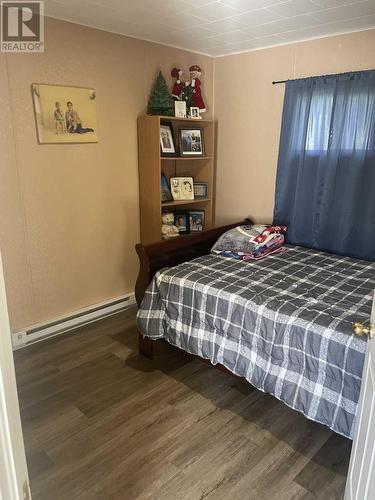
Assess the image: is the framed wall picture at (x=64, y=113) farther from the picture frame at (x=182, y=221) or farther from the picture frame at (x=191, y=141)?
the picture frame at (x=182, y=221)

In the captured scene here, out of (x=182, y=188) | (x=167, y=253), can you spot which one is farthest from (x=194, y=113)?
(x=167, y=253)

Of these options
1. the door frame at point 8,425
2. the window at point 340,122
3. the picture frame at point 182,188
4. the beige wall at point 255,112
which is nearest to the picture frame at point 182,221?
the picture frame at point 182,188

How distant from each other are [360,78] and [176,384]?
2.58 m

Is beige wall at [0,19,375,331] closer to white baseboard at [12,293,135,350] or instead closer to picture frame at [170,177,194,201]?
white baseboard at [12,293,135,350]

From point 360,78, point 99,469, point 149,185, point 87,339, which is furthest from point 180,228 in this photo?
point 99,469

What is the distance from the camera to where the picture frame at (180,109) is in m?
3.36

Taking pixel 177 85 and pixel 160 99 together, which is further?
pixel 177 85

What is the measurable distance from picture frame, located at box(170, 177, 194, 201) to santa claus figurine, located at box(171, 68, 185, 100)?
0.76 metres

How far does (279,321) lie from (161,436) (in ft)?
2.92

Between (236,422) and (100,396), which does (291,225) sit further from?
(100,396)

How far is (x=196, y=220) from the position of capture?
3836mm

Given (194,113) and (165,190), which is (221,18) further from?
(165,190)

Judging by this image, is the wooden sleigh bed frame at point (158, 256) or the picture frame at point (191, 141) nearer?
the wooden sleigh bed frame at point (158, 256)
